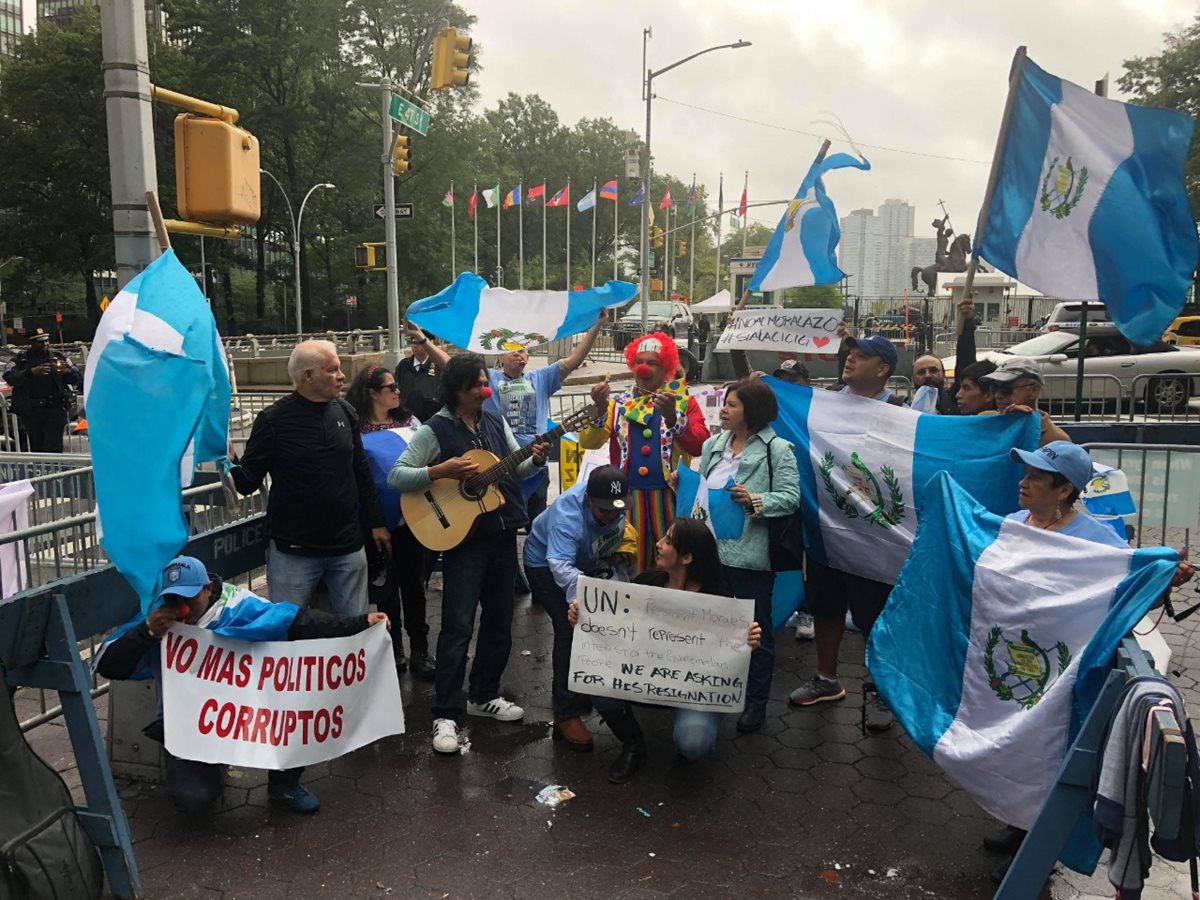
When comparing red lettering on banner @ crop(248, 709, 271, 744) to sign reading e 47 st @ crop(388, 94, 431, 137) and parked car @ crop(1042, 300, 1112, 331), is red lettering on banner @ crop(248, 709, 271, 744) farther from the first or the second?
parked car @ crop(1042, 300, 1112, 331)

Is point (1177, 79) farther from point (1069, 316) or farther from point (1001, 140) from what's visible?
point (1001, 140)

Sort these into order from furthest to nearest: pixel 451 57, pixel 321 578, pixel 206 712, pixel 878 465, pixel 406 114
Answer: pixel 451 57, pixel 406 114, pixel 878 465, pixel 321 578, pixel 206 712

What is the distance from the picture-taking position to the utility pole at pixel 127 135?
5.20 meters

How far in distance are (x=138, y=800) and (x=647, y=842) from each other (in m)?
2.19

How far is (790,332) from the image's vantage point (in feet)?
22.1

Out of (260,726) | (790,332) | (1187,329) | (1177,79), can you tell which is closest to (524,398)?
(790,332)

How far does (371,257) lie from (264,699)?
67.2 ft

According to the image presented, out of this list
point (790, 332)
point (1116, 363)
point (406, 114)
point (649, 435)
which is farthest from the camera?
point (1116, 363)

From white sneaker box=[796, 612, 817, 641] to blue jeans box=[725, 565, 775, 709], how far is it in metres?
1.43

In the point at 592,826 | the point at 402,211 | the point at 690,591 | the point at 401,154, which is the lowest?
the point at 592,826

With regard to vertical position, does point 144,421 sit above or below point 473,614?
above

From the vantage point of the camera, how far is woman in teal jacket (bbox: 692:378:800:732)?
465 centimetres

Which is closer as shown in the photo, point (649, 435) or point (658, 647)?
point (658, 647)

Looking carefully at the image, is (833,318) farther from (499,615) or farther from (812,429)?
(499,615)
